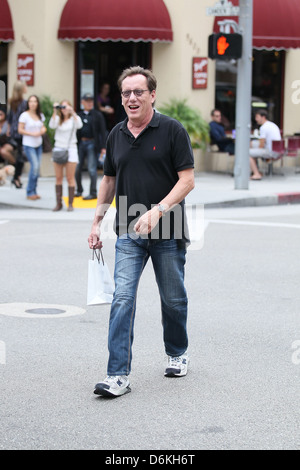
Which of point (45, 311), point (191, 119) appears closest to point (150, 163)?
point (45, 311)

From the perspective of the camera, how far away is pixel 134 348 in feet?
22.0

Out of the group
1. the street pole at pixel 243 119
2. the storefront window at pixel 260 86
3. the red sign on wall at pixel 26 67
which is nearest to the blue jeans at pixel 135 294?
the street pole at pixel 243 119

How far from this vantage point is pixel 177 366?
6.00 meters

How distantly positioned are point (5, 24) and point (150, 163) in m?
15.4

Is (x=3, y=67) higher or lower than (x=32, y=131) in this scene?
higher

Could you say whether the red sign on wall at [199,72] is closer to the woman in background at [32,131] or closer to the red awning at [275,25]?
the red awning at [275,25]

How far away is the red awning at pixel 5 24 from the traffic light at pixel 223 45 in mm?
5303

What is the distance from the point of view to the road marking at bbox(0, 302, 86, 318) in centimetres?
771

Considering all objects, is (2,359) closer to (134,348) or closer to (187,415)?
(134,348)

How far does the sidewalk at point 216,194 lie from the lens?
1631 centimetres

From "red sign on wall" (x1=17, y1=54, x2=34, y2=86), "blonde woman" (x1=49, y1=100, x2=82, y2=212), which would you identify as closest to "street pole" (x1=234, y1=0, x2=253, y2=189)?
"blonde woman" (x1=49, y1=100, x2=82, y2=212)

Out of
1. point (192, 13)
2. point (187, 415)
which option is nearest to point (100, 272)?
point (187, 415)

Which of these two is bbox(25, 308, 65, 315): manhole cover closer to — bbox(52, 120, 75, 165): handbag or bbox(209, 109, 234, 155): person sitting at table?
bbox(52, 120, 75, 165): handbag

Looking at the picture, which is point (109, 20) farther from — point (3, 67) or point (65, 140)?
point (65, 140)
